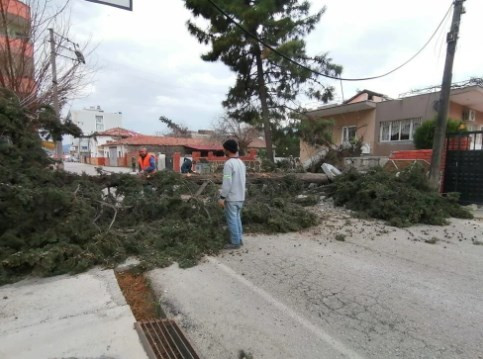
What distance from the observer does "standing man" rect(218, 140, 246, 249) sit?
5422 mm

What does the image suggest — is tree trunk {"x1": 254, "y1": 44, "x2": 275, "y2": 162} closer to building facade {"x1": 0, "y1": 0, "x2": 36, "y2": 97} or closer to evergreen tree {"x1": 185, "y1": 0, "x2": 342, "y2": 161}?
evergreen tree {"x1": 185, "y1": 0, "x2": 342, "y2": 161}

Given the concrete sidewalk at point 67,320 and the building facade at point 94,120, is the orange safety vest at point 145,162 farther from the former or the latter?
the building facade at point 94,120

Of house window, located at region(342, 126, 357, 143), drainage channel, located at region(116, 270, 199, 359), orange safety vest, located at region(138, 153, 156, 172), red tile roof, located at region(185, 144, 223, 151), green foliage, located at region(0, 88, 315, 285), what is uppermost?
house window, located at region(342, 126, 357, 143)

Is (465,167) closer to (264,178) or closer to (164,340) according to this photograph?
(264,178)

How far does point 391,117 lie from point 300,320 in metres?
17.8

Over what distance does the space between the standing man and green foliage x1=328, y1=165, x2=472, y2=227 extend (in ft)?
12.8

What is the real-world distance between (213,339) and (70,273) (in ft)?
8.02

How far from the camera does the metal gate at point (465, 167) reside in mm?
9719

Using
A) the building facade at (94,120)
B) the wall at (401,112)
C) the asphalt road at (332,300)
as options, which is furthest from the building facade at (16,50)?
the building facade at (94,120)

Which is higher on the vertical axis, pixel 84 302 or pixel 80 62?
pixel 80 62

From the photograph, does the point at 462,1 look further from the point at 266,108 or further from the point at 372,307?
the point at 372,307

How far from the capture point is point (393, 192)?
7.97 metres

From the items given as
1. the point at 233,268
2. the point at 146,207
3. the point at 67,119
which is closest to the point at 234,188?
the point at 233,268

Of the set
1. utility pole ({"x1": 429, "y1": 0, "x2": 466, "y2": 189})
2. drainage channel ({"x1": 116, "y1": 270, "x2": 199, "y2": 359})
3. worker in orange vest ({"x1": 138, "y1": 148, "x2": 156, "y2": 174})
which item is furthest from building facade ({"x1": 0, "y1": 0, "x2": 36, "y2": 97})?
utility pole ({"x1": 429, "y1": 0, "x2": 466, "y2": 189})
